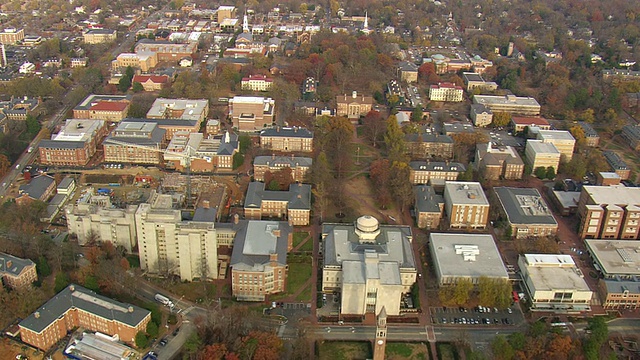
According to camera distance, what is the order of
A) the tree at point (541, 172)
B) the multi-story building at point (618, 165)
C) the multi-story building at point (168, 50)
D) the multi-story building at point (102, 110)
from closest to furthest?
the tree at point (541, 172) → the multi-story building at point (618, 165) → the multi-story building at point (102, 110) → the multi-story building at point (168, 50)

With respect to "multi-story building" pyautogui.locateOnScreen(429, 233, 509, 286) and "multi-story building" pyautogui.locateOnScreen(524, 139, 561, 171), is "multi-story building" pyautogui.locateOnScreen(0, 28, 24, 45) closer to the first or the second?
"multi-story building" pyautogui.locateOnScreen(429, 233, 509, 286)

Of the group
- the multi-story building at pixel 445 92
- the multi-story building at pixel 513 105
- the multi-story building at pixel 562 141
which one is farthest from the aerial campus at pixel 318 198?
the multi-story building at pixel 445 92

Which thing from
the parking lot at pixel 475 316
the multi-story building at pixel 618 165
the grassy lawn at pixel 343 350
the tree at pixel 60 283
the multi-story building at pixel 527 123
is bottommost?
the grassy lawn at pixel 343 350

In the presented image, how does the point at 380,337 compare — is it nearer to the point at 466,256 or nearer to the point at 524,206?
the point at 466,256

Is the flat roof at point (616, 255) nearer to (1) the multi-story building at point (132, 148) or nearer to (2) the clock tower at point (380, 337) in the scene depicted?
(2) the clock tower at point (380, 337)

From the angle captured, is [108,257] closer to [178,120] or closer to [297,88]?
[178,120]

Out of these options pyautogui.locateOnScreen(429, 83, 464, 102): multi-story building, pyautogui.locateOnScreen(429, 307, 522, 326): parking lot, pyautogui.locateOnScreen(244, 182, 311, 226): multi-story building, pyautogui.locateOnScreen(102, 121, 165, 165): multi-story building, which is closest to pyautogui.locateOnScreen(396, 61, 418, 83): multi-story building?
pyautogui.locateOnScreen(429, 83, 464, 102): multi-story building

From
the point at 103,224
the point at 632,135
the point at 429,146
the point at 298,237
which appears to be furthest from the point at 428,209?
the point at 632,135
